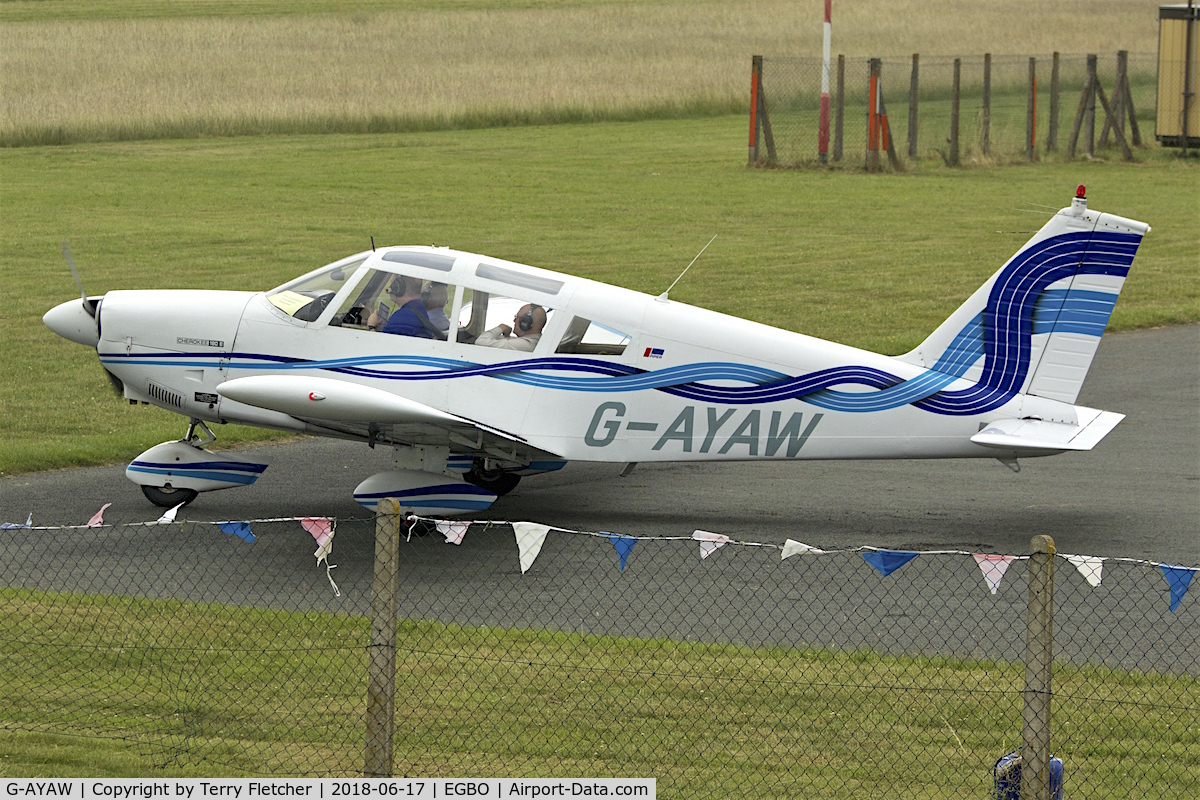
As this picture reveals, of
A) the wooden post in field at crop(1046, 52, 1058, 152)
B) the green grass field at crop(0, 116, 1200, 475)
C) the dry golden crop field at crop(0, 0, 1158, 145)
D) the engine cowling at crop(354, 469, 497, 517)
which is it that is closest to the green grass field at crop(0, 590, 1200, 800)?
the engine cowling at crop(354, 469, 497, 517)

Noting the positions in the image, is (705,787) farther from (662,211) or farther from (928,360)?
(662,211)

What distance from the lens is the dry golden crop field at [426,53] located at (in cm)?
4153

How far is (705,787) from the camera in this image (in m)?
6.94

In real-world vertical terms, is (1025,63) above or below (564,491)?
above

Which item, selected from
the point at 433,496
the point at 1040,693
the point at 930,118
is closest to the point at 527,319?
the point at 433,496

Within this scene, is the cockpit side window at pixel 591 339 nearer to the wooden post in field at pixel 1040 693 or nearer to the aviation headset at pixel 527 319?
the aviation headset at pixel 527 319

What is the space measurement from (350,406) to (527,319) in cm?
170

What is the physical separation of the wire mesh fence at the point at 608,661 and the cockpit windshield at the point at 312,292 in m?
1.90

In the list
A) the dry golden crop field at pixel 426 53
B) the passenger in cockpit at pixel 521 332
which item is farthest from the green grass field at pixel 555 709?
the dry golden crop field at pixel 426 53

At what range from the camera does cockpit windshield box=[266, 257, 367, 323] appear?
39.5ft

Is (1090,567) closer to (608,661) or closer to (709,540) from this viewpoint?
(709,540)

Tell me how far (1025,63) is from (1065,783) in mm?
48733

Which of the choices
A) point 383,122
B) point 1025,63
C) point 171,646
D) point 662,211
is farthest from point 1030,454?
point 1025,63

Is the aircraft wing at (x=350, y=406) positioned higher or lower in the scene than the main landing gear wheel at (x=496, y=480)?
higher
